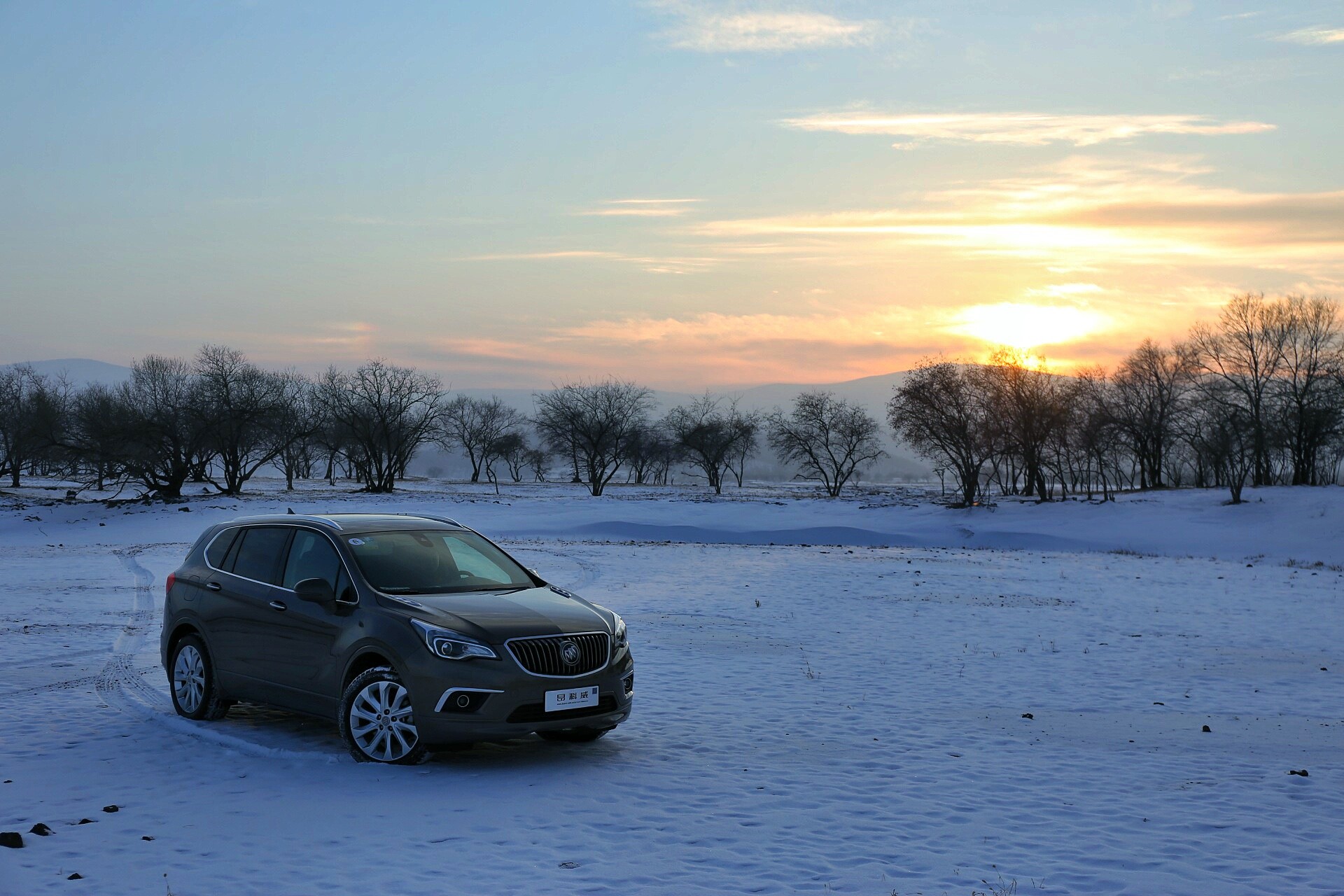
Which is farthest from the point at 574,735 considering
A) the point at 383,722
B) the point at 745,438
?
the point at 745,438

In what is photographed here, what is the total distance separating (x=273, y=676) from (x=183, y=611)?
5.40 ft

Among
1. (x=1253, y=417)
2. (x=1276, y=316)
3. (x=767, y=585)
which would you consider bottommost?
(x=767, y=585)

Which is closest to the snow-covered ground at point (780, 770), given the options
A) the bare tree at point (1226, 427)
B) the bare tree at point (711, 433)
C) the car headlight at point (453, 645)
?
the car headlight at point (453, 645)

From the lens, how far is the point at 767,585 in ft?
76.2

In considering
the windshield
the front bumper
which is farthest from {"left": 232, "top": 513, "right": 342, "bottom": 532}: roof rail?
the front bumper

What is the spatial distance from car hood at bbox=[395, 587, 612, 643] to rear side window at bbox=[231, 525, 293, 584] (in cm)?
160

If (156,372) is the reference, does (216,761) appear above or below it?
below

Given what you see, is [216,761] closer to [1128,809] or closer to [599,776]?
[599,776]

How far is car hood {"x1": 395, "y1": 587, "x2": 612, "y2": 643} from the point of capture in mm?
7855

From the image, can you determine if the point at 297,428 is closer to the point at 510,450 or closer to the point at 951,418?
the point at 951,418

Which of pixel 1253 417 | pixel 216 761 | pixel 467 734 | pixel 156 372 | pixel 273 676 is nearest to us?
pixel 467 734

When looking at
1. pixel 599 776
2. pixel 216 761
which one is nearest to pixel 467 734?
pixel 599 776

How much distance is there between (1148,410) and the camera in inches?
3349

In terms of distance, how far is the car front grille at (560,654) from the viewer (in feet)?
25.7
